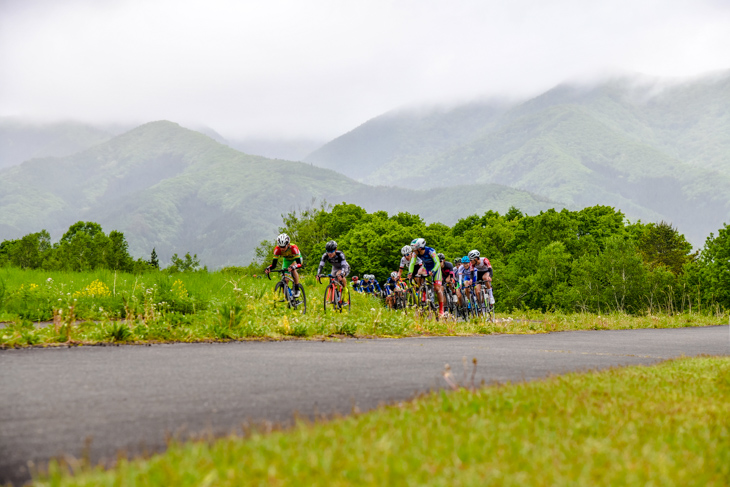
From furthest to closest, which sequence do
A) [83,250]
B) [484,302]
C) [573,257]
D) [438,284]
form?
[83,250], [573,257], [484,302], [438,284]

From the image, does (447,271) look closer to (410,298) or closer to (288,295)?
(410,298)

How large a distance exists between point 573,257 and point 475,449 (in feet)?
240

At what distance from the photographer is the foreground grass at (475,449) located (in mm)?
3309

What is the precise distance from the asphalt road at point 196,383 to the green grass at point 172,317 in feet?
2.49

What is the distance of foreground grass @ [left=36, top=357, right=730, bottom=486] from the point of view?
331 cm

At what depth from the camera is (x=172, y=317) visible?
12758 millimetres

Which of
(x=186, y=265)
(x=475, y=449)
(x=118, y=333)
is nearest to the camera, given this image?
(x=475, y=449)

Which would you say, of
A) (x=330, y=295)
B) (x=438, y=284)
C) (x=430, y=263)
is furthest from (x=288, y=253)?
(x=438, y=284)

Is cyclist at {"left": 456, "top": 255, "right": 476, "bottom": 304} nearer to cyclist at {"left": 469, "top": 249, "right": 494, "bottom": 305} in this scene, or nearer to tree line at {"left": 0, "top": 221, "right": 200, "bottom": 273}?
cyclist at {"left": 469, "top": 249, "right": 494, "bottom": 305}

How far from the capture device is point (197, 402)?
5645 mm

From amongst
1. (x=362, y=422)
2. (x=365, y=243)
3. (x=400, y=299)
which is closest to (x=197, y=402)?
(x=362, y=422)

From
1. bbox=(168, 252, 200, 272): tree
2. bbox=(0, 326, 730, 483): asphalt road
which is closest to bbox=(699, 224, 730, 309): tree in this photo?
bbox=(168, 252, 200, 272): tree

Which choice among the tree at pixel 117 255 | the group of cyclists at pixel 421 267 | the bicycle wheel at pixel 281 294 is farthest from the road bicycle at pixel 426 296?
the tree at pixel 117 255

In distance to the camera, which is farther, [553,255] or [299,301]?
[553,255]
